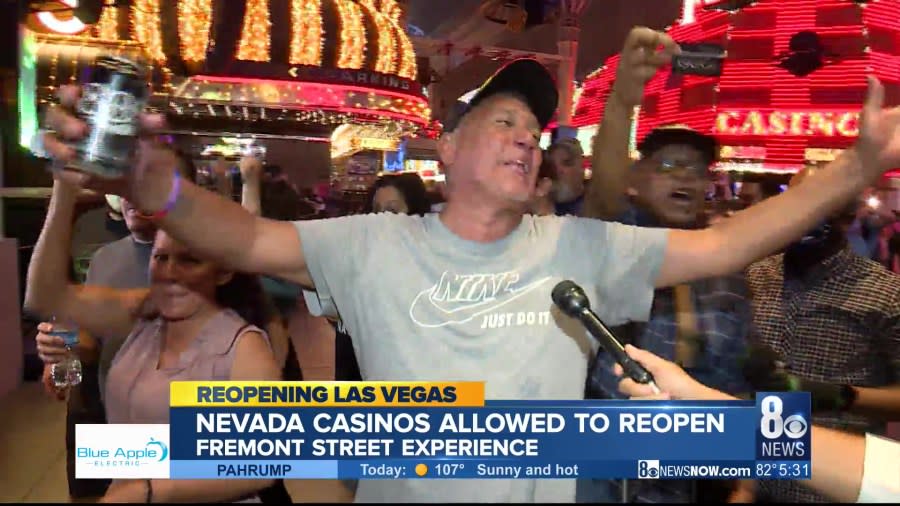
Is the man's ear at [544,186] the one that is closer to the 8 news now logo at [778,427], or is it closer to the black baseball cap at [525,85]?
the black baseball cap at [525,85]

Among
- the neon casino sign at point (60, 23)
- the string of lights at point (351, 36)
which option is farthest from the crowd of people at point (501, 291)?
the string of lights at point (351, 36)

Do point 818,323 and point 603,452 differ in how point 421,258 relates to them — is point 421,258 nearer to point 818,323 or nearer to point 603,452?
point 603,452

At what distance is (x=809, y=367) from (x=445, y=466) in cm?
154

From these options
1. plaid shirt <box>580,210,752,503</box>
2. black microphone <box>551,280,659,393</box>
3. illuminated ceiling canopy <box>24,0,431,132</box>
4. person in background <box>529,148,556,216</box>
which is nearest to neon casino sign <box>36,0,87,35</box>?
illuminated ceiling canopy <box>24,0,431,132</box>

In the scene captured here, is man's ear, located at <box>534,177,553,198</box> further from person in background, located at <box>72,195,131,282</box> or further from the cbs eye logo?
person in background, located at <box>72,195,131,282</box>

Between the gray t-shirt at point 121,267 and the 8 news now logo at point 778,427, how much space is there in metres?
2.14

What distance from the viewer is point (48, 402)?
5.05m

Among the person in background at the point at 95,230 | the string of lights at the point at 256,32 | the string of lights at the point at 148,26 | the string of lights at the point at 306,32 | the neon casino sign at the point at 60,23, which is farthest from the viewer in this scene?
the string of lights at the point at 306,32

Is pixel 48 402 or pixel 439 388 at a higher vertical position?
pixel 439 388

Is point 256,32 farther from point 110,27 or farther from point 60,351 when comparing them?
point 60,351

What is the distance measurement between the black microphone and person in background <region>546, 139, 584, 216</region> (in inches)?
77.5

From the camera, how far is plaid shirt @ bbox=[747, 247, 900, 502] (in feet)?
7.68

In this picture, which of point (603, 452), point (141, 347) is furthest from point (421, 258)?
point (141, 347)

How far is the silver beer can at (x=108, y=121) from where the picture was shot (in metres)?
1.22
